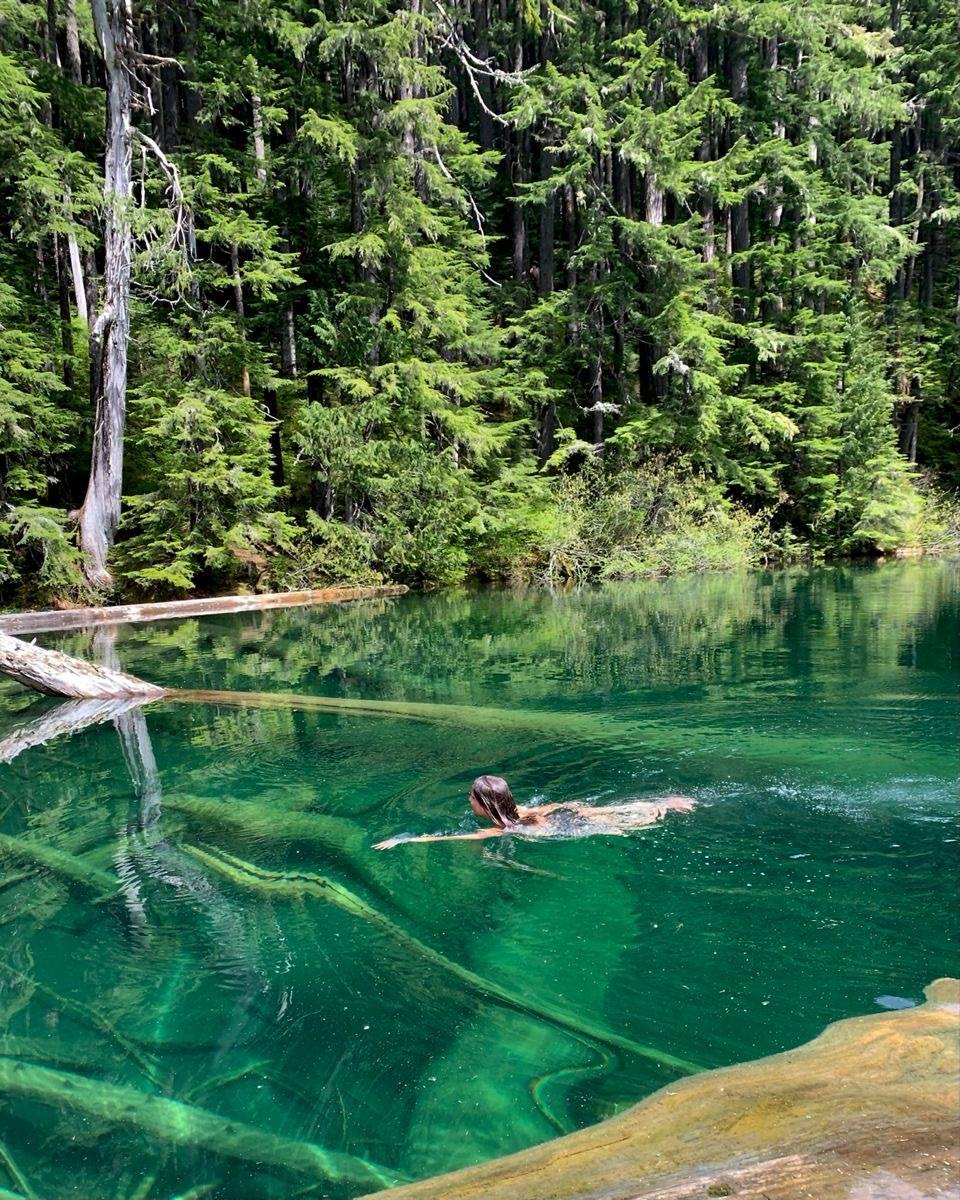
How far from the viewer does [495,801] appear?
18.2 feet

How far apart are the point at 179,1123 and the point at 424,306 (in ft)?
63.5

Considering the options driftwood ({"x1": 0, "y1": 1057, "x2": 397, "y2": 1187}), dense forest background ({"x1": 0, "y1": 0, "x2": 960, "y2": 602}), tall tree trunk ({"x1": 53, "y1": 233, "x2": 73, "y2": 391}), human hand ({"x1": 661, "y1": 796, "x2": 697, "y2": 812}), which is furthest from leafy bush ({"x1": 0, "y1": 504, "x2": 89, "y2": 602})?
driftwood ({"x1": 0, "y1": 1057, "x2": 397, "y2": 1187})

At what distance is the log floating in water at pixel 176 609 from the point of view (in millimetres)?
14902

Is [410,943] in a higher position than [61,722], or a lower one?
lower

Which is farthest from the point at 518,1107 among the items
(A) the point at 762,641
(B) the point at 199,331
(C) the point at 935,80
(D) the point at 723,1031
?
(C) the point at 935,80

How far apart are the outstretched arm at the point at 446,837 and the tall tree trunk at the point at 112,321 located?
13606mm

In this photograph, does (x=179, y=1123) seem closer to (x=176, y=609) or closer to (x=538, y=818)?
(x=538, y=818)

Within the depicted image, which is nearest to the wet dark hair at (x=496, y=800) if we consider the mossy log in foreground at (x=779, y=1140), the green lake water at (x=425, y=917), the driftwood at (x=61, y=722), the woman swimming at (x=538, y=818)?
the woman swimming at (x=538, y=818)

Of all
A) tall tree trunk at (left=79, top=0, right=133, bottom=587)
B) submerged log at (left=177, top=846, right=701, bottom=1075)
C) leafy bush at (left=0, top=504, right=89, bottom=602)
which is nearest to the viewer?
submerged log at (left=177, top=846, right=701, bottom=1075)

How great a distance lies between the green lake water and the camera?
303cm

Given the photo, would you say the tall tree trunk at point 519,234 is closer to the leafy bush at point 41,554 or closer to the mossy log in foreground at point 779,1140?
the leafy bush at point 41,554

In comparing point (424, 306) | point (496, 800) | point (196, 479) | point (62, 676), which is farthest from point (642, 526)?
point (496, 800)

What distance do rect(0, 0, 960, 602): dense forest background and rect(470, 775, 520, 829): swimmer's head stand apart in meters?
12.9

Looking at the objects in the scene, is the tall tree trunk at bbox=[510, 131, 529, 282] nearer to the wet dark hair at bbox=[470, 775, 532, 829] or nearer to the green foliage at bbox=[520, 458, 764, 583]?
the green foliage at bbox=[520, 458, 764, 583]
